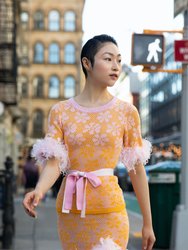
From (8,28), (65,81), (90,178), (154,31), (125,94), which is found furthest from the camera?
(125,94)

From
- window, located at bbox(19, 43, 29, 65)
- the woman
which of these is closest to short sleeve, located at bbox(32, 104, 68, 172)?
the woman

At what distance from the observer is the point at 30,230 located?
13.4 metres

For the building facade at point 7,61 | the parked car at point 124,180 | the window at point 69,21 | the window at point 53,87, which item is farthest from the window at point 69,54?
Answer: the building facade at point 7,61

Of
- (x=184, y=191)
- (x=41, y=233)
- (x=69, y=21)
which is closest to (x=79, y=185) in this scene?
(x=184, y=191)

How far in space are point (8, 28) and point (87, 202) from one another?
1081 inches

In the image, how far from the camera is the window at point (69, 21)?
250 feet

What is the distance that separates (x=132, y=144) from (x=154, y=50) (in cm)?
583

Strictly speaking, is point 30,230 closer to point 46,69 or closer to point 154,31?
point 154,31

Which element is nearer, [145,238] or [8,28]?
[145,238]

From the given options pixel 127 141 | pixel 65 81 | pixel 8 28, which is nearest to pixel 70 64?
pixel 65 81

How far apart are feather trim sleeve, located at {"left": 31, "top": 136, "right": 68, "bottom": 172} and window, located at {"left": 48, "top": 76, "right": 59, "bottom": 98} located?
72.8 meters

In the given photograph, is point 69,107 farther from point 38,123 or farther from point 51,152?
point 38,123

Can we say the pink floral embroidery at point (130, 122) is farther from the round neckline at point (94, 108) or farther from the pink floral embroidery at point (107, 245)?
the pink floral embroidery at point (107, 245)

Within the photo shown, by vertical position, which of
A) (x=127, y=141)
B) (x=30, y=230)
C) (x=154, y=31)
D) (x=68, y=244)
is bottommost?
(x=30, y=230)
